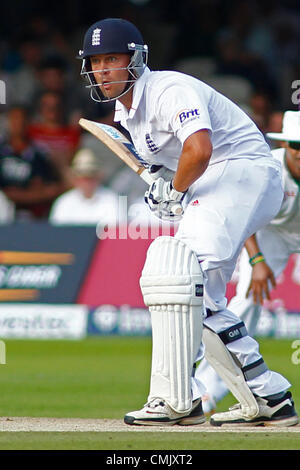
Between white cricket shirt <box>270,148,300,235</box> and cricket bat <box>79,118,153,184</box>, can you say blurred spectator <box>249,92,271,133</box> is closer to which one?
white cricket shirt <box>270,148,300,235</box>

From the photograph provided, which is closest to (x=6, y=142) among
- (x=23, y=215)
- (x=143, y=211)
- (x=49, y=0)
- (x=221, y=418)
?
(x=23, y=215)

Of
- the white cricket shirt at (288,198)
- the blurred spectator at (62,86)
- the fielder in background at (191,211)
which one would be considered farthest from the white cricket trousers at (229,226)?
the blurred spectator at (62,86)

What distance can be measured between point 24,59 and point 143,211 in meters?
4.30

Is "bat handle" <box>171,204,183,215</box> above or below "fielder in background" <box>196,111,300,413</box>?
above

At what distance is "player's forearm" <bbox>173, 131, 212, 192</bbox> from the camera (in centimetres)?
534

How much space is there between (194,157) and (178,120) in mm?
244

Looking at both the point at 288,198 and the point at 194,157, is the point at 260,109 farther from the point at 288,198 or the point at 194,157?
the point at 194,157

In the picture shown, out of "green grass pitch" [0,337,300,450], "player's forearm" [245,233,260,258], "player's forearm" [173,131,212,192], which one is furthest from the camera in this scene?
"player's forearm" [245,233,260,258]

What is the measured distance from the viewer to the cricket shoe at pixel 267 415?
19.3ft

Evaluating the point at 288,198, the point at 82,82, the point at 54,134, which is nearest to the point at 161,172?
the point at 288,198

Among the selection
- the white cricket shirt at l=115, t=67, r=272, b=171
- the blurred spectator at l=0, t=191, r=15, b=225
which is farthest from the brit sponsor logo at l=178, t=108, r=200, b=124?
the blurred spectator at l=0, t=191, r=15, b=225

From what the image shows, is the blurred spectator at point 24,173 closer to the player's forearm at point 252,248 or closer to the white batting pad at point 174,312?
the player's forearm at point 252,248

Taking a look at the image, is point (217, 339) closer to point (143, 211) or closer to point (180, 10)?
point (143, 211)

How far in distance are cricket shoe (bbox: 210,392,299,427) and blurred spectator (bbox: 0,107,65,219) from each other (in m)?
7.76
